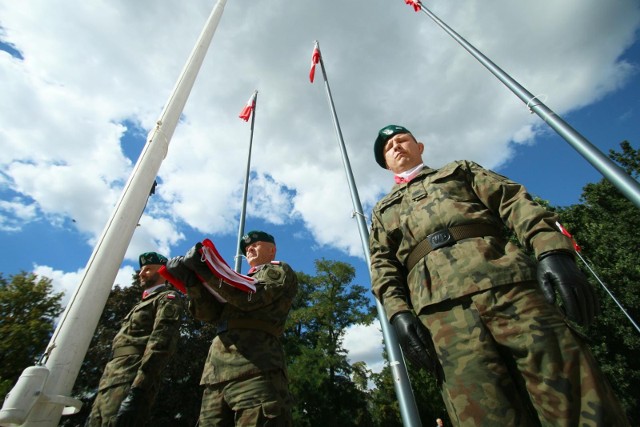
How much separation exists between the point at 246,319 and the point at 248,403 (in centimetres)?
71

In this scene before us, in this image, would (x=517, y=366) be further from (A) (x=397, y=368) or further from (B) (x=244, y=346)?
(B) (x=244, y=346)

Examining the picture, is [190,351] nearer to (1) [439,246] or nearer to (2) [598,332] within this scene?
(1) [439,246]

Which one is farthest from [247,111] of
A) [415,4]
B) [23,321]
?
[23,321]

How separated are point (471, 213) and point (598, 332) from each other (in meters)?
21.8

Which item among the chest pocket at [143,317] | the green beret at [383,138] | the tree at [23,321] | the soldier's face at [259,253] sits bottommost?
the chest pocket at [143,317]

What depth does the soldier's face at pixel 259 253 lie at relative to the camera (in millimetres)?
3816

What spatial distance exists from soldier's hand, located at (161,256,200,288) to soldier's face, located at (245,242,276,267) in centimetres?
107

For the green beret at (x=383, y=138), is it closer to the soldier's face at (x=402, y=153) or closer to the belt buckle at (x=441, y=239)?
the soldier's face at (x=402, y=153)

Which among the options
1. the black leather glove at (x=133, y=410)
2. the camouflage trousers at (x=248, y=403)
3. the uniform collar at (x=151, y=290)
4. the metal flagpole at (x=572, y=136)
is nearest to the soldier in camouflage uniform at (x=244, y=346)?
the camouflage trousers at (x=248, y=403)

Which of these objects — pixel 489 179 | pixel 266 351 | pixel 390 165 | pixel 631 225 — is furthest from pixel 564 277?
pixel 631 225

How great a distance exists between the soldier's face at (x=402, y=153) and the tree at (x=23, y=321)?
18.5 m

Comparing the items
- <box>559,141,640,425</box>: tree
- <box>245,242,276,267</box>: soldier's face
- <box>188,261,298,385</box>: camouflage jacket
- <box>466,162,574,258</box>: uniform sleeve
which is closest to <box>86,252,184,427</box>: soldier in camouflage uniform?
<box>188,261,298,385</box>: camouflage jacket

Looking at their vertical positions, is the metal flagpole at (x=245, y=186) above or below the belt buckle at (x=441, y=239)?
above

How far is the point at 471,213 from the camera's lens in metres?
1.98
